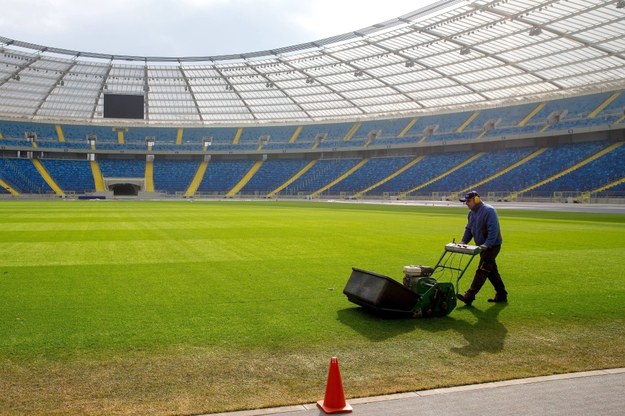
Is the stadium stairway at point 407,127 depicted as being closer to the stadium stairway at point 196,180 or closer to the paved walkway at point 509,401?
the stadium stairway at point 196,180

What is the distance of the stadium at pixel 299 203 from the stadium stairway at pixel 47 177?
1.94ft

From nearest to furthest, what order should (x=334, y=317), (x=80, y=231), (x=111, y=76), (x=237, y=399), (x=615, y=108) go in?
(x=237, y=399) < (x=334, y=317) < (x=80, y=231) < (x=615, y=108) < (x=111, y=76)

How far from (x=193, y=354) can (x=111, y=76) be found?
7563 centimetres

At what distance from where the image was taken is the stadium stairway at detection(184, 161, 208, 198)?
3103 inches

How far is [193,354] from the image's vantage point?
6.01 m

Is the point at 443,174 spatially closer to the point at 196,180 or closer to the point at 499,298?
the point at 196,180

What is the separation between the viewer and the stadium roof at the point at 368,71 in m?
46.2

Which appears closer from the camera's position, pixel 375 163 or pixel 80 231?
pixel 80 231

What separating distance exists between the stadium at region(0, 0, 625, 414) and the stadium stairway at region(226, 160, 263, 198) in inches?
13.1

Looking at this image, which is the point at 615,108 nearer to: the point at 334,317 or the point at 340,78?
the point at 340,78

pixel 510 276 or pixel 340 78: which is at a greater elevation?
pixel 340 78

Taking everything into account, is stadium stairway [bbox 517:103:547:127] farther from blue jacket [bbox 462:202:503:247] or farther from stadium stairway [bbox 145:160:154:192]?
blue jacket [bbox 462:202:503:247]

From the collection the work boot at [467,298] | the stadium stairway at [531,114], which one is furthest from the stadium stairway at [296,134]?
the work boot at [467,298]

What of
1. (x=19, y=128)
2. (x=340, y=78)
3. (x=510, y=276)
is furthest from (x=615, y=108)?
(x=19, y=128)
